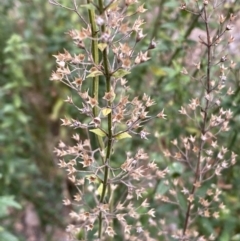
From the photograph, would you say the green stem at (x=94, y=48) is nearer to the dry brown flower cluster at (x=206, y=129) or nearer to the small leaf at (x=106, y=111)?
the small leaf at (x=106, y=111)

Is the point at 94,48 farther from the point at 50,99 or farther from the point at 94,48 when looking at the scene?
the point at 50,99

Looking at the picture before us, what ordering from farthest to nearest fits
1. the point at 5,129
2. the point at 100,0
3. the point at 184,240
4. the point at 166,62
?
the point at 5,129
the point at 166,62
the point at 184,240
the point at 100,0

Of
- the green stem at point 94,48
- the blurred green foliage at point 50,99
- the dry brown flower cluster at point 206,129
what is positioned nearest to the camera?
the green stem at point 94,48

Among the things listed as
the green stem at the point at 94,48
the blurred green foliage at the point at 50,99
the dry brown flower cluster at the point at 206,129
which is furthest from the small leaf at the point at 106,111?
the blurred green foliage at the point at 50,99

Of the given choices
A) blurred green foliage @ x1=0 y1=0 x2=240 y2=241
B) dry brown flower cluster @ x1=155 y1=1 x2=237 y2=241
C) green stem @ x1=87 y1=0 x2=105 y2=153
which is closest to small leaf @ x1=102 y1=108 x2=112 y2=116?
green stem @ x1=87 y1=0 x2=105 y2=153

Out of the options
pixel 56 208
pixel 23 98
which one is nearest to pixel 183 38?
pixel 23 98

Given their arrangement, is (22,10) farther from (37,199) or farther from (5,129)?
(37,199)

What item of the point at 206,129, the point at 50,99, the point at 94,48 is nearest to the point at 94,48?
the point at 94,48

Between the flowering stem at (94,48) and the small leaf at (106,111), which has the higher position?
the flowering stem at (94,48)

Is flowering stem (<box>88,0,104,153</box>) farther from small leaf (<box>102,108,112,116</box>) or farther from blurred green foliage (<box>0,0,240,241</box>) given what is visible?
blurred green foliage (<box>0,0,240,241</box>)
